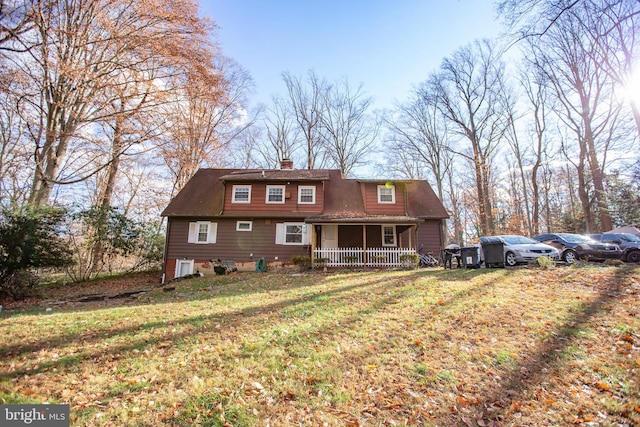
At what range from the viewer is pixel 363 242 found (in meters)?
14.9

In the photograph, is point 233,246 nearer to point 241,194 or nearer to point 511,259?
point 241,194

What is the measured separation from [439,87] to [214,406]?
1065 inches

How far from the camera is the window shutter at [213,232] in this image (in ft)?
51.2

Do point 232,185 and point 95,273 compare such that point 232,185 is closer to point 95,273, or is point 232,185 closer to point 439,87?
point 95,273

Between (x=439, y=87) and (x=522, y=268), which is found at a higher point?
(x=439, y=87)

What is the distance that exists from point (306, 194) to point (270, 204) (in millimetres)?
2097

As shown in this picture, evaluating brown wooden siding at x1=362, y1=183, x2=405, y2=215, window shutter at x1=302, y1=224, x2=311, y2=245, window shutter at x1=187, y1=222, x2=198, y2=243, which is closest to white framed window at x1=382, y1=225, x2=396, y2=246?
brown wooden siding at x1=362, y1=183, x2=405, y2=215

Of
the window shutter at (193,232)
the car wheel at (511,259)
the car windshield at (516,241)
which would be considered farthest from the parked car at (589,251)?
the window shutter at (193,232)

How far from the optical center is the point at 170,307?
24.1 ft

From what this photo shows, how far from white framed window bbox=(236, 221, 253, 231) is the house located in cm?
5

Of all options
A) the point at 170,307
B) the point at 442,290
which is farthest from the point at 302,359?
the point at 442,290

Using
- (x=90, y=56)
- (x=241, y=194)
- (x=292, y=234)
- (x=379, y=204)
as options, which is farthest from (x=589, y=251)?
(x=90, y=56)

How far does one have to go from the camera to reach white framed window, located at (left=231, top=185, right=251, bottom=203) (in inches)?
634

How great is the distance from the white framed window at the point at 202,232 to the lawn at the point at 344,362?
8.47 meters
